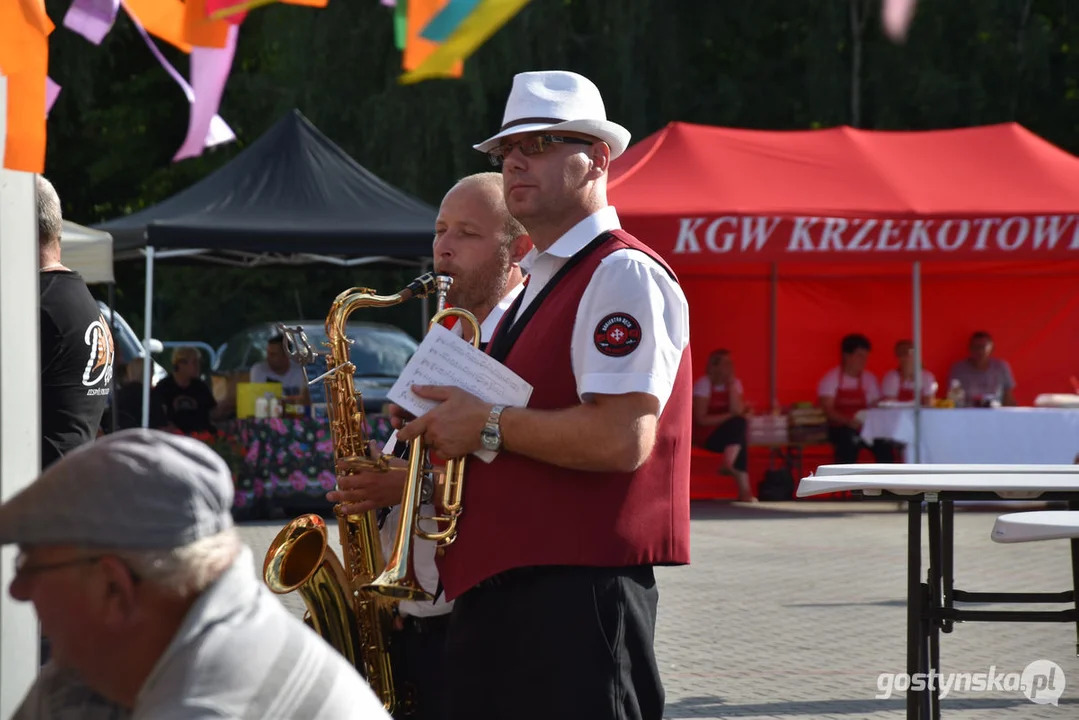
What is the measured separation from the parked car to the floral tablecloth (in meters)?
1.15

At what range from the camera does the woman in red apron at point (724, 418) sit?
14.8 metres

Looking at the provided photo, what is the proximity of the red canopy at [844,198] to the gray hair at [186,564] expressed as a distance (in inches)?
429

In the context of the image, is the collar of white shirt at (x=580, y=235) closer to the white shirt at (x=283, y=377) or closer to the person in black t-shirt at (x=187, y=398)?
the person in black t-shirt at (x=187, y=398)

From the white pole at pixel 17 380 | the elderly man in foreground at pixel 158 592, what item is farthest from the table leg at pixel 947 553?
the elderly man in foreground at pixel 158 592

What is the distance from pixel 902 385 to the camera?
15008 mm

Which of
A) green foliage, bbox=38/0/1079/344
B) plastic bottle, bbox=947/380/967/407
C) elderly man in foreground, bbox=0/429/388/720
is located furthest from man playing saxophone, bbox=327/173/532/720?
green foliage, bbox=38/0/1079/344

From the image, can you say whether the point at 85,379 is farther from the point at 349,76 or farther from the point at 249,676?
the point at 349,76

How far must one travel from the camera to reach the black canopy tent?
41.2 ft

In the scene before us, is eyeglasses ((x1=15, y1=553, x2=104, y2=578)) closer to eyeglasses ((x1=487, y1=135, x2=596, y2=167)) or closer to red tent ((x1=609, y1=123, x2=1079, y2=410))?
eyeglasses ((x1=487, y1=135, x2=596, y2=167))

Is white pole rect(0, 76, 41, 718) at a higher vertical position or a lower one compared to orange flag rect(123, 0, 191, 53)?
lower

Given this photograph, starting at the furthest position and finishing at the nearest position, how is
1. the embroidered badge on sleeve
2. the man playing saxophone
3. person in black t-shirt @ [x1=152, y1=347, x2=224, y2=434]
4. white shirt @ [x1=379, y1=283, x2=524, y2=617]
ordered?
person in black t-shirt @ [x1=152, y1=347, x2=224, y2=434] → the man playing saxophone → white shirt @ [x1=379, y1=283, x2=524, y2=617] → the embroidered badge on sleeve

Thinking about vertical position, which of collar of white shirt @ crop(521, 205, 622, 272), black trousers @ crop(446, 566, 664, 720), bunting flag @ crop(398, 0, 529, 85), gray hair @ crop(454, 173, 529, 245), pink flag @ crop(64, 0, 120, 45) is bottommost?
black trousers @ crop(446, 566, 664, 720)

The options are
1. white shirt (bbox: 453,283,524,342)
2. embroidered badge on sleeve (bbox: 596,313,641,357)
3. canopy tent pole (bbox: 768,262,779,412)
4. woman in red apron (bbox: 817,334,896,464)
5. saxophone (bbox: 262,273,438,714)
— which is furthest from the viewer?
canopy tent pole (bbox: 768,262,779,412)

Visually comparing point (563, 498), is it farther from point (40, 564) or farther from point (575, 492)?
point (40, 564)
